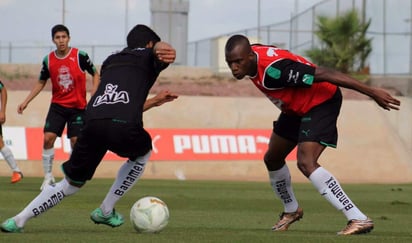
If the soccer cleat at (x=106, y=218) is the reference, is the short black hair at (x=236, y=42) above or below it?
above

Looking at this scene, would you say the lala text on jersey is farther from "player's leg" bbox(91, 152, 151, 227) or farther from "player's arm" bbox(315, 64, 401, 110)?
"player's arm" bbox(315, 64, 401, 110)

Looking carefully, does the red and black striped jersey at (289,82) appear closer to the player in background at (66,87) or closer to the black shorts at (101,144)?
the black shorts at (101,144)

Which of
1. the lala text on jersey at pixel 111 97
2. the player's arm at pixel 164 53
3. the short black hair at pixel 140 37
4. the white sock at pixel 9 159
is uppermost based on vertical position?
the short black hair at pixel 140 37

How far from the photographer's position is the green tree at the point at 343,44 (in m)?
39.1

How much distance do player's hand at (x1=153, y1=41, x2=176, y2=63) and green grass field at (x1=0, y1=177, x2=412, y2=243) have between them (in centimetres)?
165

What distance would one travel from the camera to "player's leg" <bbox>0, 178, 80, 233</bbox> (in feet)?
32.4

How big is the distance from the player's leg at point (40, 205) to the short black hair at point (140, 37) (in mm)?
1480

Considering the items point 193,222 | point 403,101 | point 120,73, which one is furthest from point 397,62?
point 120,73

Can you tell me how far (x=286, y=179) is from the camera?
11.6m

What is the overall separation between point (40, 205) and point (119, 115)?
1.20m

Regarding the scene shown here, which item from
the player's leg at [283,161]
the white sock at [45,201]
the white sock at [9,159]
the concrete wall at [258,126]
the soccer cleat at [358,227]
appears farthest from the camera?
the concrete wall at [258,126]

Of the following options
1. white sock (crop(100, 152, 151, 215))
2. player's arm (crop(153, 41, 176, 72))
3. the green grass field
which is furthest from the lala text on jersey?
the green grass field

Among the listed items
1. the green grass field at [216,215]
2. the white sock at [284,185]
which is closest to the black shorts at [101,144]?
the green grass field at [216,215]

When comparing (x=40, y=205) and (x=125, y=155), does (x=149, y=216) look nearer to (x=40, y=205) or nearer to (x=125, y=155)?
(x=125, y=155)
